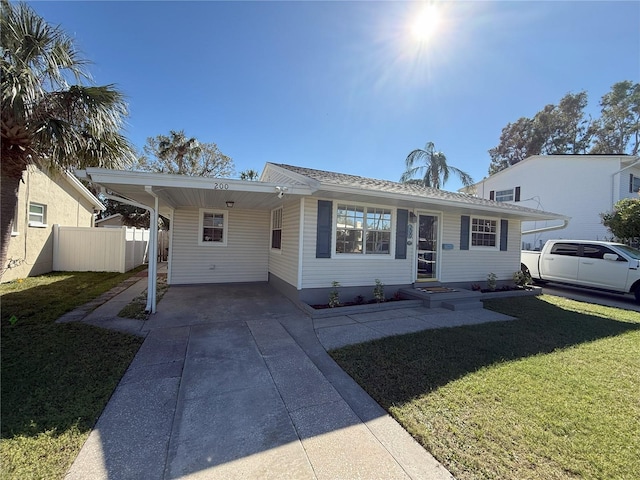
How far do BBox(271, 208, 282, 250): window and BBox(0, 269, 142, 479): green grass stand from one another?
15.3 ft

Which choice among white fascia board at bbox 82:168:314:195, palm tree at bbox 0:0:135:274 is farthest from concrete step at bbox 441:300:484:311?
palm tree at bbox 0:0:135:274

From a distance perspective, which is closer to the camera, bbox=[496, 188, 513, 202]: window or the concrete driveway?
the concrete driveway

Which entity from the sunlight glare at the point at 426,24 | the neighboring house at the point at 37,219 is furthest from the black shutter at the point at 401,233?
the neighboring house at the point at 37,219

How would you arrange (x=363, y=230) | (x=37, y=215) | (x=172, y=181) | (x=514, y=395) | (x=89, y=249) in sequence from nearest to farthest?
(x=514, y=395)
(x=172, y=181)
(x=363, y=230)
(x=37, y=215)
(x=89, y=249)

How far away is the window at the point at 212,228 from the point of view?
8766 mm

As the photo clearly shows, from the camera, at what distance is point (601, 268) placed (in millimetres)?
8555

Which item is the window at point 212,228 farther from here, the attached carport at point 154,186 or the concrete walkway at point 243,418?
the concrete walkway at point 243,418

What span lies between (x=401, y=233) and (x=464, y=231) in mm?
2603

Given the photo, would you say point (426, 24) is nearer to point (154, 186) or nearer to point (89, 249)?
point (154, 186)

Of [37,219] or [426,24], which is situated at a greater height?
[426,24]

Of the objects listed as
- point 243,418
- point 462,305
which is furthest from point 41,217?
point 462,305

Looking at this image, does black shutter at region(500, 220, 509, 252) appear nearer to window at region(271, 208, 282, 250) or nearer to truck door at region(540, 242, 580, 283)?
truck door at region(540, 242, 580, 283)

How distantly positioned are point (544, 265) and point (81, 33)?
1493 cm

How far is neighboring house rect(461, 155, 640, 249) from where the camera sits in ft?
47.1
